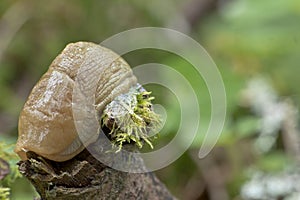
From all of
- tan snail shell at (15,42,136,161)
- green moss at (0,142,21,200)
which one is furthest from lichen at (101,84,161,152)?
green moss at (0,142,21,200)

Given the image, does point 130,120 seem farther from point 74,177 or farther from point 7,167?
point 7,167

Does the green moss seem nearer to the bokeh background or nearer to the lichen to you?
the bokeh background

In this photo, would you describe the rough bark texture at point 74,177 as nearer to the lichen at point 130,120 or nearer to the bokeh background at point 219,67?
the lichen at point 130,120

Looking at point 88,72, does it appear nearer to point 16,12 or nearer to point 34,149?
point 34,149

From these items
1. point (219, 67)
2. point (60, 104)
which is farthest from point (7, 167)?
point (219, 67)

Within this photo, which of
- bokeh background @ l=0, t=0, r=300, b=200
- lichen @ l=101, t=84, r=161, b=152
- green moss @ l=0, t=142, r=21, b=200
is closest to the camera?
lichen @ l=101, t=84, r=161, b=152
